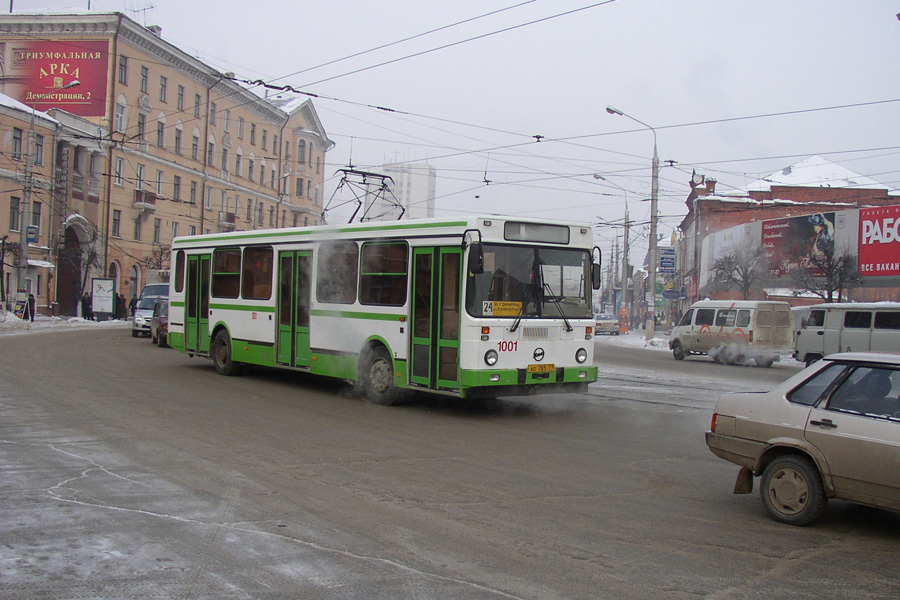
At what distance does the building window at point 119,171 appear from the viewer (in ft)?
170

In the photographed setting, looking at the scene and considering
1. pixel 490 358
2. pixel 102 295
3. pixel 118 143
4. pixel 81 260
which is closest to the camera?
pixel 490 358

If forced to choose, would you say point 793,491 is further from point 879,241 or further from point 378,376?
point 879,241

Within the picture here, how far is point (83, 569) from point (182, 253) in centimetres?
1437

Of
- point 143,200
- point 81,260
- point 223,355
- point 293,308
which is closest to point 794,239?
point 223,355

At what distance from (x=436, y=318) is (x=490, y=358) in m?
1.09

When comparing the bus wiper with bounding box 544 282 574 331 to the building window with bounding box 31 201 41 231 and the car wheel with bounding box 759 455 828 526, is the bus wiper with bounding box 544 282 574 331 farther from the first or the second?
the building window with bounding box 31 201 41 231

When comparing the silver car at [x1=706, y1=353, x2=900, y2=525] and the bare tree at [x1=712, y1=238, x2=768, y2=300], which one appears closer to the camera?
the silver car at [x1=706, y1=353, x2=900, y2=525]

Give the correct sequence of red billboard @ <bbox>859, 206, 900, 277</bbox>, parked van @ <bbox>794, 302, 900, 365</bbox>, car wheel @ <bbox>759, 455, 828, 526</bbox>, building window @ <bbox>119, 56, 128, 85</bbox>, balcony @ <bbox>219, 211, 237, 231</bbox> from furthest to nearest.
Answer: balcony @ <bbox>219, 211, 237, 231</bbox>, building window @ <bbox>119, 56, 128, 85</bbox>, red billboard @ <bbox>859, 206, 900, 277</bbox>, parked van @ <bbox>794, 302, 900, 365</bbox>, car wheel @ <bbox>759, 455, 828, 526</bbox>

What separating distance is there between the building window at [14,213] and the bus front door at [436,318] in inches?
1581

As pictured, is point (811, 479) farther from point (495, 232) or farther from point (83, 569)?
point (495, 232)

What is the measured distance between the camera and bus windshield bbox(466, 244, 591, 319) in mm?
11461

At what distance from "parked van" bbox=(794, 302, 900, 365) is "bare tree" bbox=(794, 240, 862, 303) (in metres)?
10.2

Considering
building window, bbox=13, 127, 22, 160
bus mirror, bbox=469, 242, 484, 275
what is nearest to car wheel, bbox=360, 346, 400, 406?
bus mirror, bbox=469, 242, 484, 275

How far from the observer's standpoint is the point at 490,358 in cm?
1134
